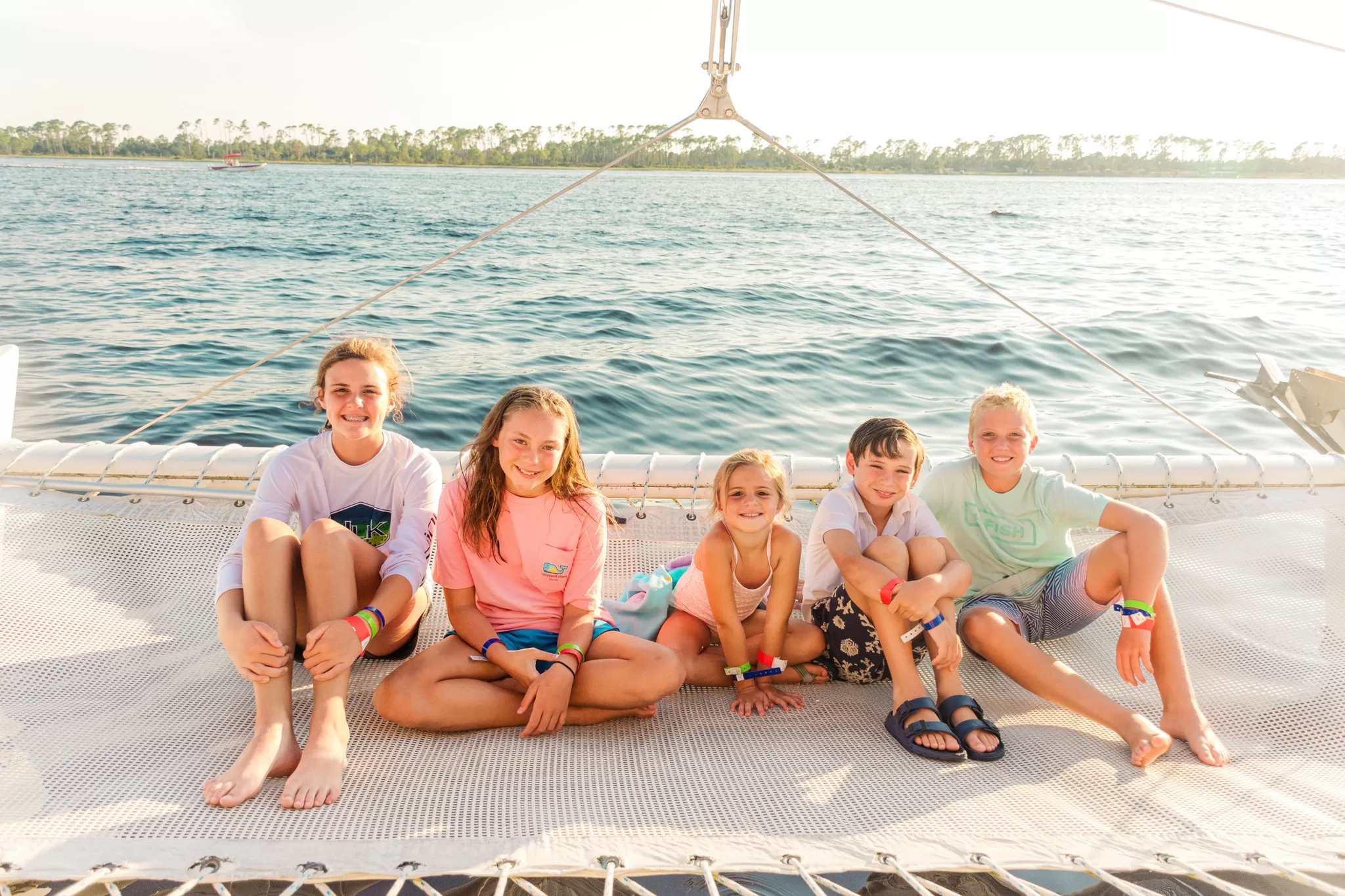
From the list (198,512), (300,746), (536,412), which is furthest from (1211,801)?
(198,512)

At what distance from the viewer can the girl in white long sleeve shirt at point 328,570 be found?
178 centimetres

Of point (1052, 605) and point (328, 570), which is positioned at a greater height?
point (328, 570)

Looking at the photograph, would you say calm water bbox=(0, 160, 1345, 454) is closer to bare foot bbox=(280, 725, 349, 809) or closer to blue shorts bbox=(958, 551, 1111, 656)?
blue shorts bbox=(958, 551, 1111, 656)

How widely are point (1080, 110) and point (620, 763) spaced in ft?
A: 207

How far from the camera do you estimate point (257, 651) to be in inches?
72.6

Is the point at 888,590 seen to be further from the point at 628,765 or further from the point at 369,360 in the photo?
the point at 369,360

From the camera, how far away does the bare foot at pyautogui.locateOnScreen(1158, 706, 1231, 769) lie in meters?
1.98

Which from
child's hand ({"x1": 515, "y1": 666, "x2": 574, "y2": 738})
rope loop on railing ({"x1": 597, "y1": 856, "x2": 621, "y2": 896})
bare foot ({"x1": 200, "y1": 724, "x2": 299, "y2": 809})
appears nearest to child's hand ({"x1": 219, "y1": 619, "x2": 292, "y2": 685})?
bare foot ({"x1": 200, "y1": 724, "x2": 299, "y2": 809})

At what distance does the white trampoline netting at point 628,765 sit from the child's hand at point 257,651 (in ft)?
0.58

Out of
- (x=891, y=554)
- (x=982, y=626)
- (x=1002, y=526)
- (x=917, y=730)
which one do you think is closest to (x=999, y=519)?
(x=1002, y=526)

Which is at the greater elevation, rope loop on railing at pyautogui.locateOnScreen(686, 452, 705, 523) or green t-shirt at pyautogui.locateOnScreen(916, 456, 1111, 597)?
green t-shirt at pyautogui.locateOnScreen(916, 456, 1111, 597)

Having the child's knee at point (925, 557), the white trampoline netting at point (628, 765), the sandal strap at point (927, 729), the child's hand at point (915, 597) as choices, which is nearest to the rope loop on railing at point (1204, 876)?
the white trampoline netting at point (628, 765)

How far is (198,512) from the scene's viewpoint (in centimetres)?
281

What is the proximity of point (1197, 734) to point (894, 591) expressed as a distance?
73 centimetres
